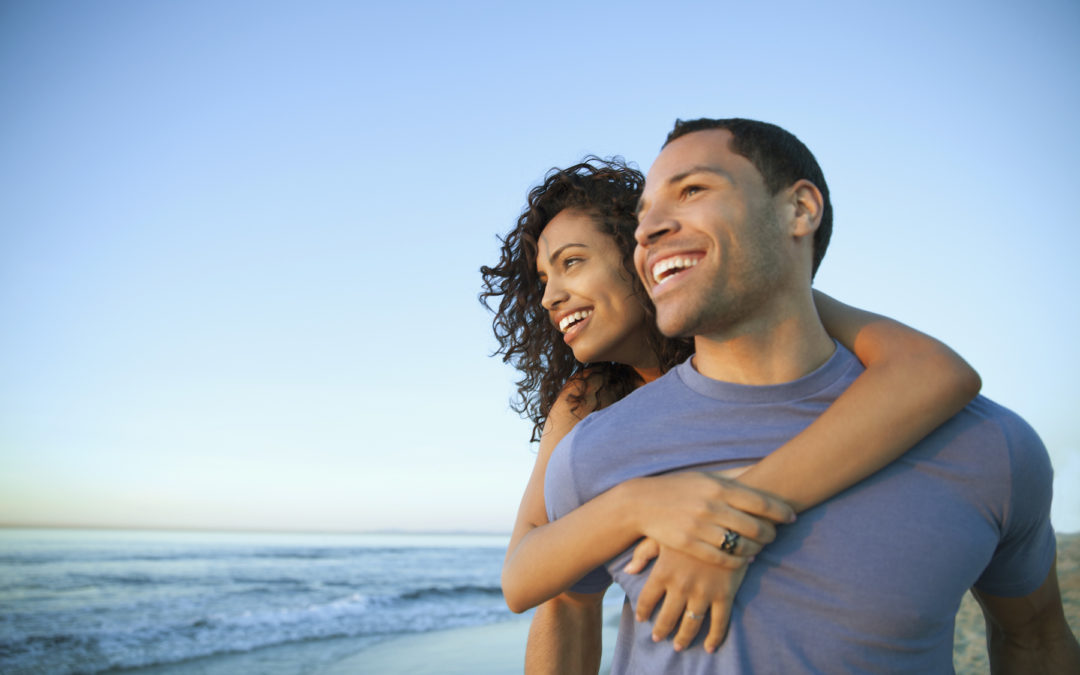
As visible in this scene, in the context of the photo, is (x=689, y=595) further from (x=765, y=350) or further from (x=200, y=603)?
(x=200, y=603)

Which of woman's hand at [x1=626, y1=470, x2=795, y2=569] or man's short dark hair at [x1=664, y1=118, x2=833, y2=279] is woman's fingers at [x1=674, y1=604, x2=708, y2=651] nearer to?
woman's hand at [x1=626, y1=470, x2=795, y2=569]

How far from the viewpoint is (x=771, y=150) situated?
210cm

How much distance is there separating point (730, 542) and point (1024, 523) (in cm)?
82

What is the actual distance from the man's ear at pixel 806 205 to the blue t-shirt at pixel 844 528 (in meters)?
0.41

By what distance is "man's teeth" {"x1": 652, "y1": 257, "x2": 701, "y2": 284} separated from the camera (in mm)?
1921

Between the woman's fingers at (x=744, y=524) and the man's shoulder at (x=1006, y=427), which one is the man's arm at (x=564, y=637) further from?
the man's shoulder at (x=1006, y=427)

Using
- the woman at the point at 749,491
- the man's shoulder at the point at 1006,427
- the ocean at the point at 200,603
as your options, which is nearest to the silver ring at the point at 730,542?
the woman at the point at 749,491

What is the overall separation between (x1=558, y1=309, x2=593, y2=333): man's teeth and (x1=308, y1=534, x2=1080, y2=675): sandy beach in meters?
4.98

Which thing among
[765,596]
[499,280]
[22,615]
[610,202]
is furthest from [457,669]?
[22,615]

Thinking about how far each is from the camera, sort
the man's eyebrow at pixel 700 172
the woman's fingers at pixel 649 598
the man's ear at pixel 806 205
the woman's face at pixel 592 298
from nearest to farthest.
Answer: the woman's fingers at pixel 649 598 → the man's eyebrow at pixel 700 172 → the man's ear at pixel 806 205 → the woman's face at pixel 592 298

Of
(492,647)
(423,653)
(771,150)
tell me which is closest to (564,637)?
(771,150)

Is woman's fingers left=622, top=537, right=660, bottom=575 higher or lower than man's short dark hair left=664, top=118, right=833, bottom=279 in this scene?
lower

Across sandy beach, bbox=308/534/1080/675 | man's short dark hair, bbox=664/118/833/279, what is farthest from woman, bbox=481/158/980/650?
sandy beach, bbox=308/534/1080/675

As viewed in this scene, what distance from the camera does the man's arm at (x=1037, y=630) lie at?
196 cm
